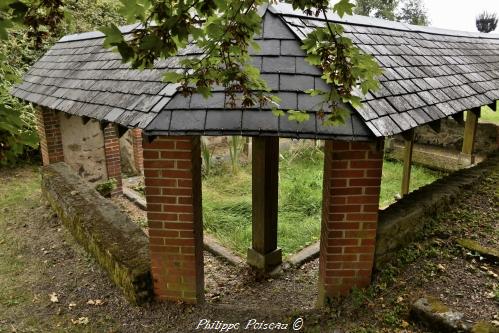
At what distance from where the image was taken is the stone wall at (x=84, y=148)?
7.98 metres

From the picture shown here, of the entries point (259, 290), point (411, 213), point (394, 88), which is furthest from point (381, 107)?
point (259, 290)

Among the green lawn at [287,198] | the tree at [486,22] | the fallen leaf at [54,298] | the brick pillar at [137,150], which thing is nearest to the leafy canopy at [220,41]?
the fallen leaf at [54,298]

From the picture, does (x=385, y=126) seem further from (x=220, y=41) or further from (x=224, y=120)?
(x=220, y=41)

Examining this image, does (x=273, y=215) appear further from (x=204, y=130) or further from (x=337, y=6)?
(x=337, y=6)

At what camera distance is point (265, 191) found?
5.71m

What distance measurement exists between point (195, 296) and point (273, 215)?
239cm

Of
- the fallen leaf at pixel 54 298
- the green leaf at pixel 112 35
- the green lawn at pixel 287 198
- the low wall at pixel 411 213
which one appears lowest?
the green lawn at pixel 287 198

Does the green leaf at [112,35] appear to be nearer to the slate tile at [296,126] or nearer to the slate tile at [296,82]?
the slate tile at [296,126]

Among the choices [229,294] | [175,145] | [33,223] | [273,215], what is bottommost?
[229,294]

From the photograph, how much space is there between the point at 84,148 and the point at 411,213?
7.08 metres

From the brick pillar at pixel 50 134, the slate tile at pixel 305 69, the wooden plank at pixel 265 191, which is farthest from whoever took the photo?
the brick pillar at pixel 50 134

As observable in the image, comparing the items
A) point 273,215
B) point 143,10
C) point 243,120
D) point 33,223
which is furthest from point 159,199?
point 33,223

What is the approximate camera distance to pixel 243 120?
9.62ft

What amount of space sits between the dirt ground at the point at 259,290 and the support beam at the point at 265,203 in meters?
0.31
